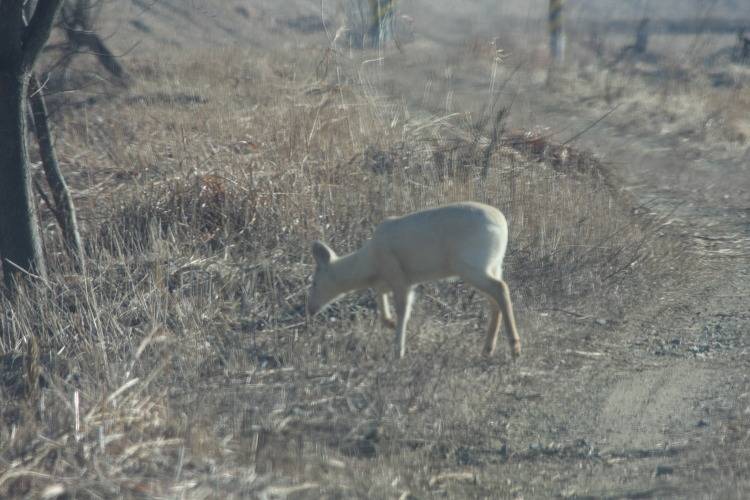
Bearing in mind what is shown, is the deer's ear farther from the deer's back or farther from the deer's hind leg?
the deer's hind leg

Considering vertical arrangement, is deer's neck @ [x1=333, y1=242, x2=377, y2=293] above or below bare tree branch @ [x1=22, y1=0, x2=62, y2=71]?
below

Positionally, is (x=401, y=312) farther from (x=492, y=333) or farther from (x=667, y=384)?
(x=667, y=384)

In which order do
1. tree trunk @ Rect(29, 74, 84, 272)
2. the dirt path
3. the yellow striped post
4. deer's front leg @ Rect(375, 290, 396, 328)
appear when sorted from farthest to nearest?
the yellow striped post
tree trunk @ Rect(29, 74, 84, 272)
deer's front leg @ Rect(375, 290, 396, 328)
the dirt path

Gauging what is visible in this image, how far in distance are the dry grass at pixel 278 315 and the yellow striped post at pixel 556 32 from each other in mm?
9340

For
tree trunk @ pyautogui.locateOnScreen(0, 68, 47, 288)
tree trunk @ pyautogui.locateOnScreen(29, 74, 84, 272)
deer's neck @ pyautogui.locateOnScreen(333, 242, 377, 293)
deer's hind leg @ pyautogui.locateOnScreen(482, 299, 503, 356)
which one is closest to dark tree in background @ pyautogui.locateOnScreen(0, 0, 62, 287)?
tree trunk @ pyautogui.locateOnScreen(0, 68, 47, 288)

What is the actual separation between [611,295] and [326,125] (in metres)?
3.54

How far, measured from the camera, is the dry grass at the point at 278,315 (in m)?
5.13

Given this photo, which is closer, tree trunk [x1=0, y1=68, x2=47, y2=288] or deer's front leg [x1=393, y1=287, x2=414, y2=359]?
deer's front leg [x1=393, y1=287, x2=414, y2=359]

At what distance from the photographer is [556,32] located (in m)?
21.0

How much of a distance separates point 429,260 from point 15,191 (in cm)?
332

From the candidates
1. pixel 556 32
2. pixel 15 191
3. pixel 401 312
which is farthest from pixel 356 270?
pixel 556 32

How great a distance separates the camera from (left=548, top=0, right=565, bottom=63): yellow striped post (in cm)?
2042

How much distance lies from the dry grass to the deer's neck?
0.44m

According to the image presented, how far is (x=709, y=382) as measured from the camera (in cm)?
667
